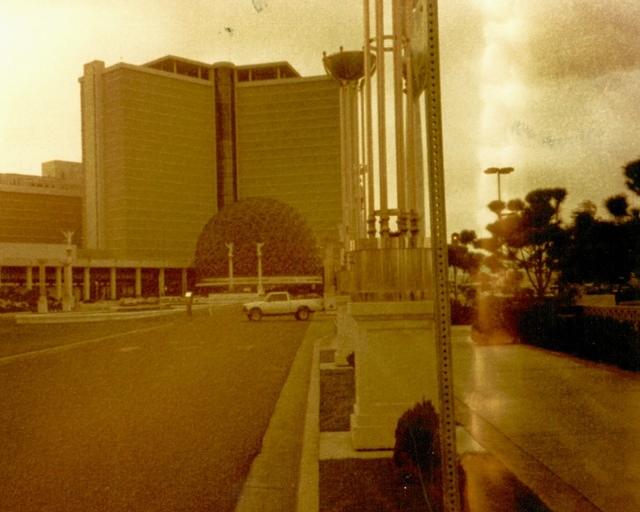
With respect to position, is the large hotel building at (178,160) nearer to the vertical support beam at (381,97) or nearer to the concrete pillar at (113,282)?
the concrete pillar at (113,282)

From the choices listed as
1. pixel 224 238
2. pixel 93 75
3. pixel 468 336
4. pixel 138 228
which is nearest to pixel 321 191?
pixel 224 238

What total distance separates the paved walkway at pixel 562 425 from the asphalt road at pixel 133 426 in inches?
101

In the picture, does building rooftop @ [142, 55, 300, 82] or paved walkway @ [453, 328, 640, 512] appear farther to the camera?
building rooftop @ [142, 55, 300, 82]

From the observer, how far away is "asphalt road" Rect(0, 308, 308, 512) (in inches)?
270

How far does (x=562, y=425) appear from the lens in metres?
8.77

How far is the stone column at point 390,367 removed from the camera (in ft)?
25.4

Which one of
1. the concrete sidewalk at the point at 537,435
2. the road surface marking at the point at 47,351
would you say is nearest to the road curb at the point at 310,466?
the concrete sidewalk at the point at 537,435

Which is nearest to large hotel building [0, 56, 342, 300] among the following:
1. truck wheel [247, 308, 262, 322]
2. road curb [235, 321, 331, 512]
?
truck wheel [247, 308, 262, 322]

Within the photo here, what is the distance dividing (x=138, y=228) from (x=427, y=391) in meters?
143

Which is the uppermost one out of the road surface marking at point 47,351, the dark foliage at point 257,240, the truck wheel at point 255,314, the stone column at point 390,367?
the dark foliage at point 257,240

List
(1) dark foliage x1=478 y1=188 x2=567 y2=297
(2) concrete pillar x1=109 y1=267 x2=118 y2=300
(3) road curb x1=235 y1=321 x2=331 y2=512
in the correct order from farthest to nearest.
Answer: (2) concrete pillar x1=109 y1=267 x2=118 y2=300
(1) dark foliage x1=478 y1=188 x2=567 y2=297
(3) road curb x1=235 y1=321 x2=331 y2=512

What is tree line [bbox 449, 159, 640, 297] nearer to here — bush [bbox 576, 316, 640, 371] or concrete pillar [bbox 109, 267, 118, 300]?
bush [bbox 576, 316, 640, 371]

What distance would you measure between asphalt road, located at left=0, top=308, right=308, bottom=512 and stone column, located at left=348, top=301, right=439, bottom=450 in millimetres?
1316

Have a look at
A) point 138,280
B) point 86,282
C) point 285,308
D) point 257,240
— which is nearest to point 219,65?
point 257,240
